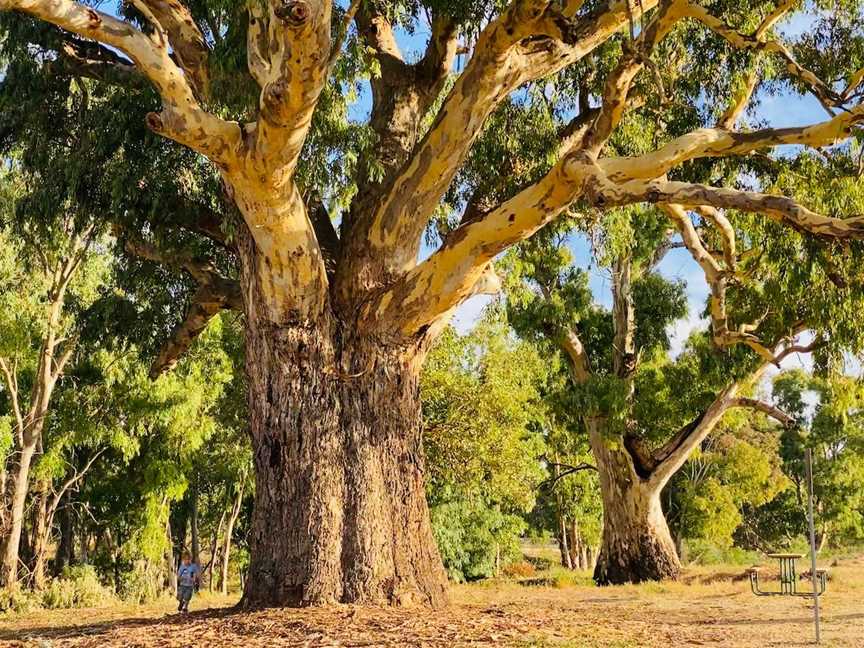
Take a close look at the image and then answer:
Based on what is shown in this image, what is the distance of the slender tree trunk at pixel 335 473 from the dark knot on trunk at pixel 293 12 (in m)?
3.20

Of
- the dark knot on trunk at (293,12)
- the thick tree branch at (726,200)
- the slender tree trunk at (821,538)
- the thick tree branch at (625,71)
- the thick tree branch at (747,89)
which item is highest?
the thick tree branch at (747,89)

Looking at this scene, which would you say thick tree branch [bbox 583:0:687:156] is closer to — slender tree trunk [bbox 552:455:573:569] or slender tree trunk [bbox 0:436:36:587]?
slender tree trunk [bbox 0:436:36:587]

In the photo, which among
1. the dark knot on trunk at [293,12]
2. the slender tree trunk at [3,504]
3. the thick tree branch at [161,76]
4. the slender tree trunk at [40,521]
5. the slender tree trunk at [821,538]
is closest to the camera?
the dark knot on trunk at [293,12]

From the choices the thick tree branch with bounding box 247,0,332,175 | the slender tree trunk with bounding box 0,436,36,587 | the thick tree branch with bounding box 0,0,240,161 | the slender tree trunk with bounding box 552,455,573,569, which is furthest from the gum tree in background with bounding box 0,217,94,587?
the slender tree trunk with bounding box 552,455,573,569

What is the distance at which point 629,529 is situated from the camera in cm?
1744

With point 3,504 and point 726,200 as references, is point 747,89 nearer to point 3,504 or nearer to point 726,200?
point 726,200

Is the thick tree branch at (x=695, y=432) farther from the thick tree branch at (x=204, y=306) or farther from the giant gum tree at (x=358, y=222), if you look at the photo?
the thick tree branch at (x=204, y=306)

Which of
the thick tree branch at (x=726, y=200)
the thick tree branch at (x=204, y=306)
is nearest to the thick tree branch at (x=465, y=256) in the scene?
the thick tree branch at (x=726, y=200)

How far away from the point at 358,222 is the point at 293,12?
3268 millimetres

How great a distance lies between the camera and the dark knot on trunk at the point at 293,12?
6180 mm

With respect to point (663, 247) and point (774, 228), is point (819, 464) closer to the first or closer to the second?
point (663, 247)

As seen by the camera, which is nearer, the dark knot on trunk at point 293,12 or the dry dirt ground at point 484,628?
the dark knot on trunk at point 293,12

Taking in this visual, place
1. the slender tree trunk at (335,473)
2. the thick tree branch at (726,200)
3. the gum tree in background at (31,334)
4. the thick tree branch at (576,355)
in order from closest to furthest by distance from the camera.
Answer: the thick tree branch at (726,200), the slender tree trunk at (335,473), the thick tree branch at (576,355), the gum tree in background at (31,334)

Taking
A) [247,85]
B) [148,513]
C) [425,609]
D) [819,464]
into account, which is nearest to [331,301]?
[247,85]
